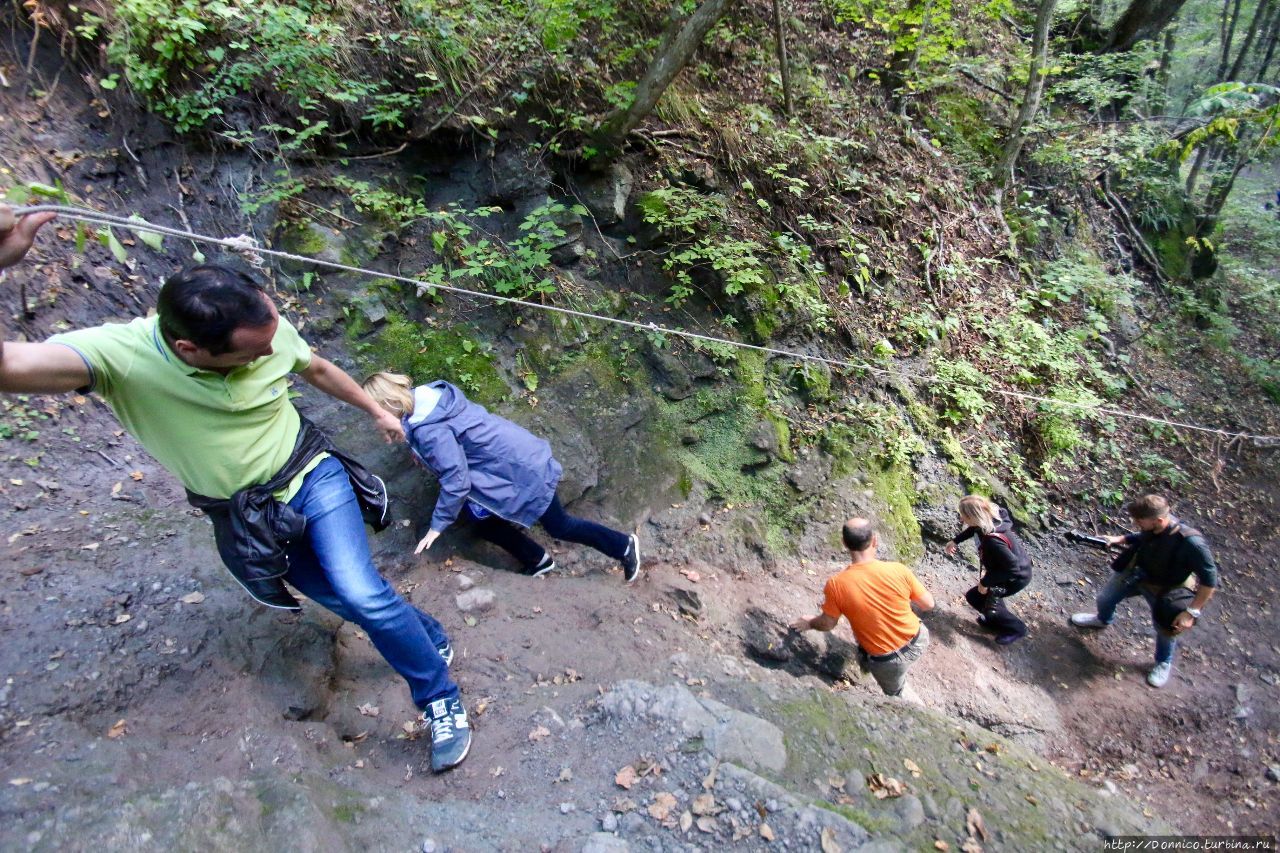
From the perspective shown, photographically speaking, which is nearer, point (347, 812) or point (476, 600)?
point (347, 812)

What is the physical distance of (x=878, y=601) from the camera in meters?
4.21

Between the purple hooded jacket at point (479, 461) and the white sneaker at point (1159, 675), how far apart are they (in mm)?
5657

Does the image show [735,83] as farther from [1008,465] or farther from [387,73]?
[1008,465]

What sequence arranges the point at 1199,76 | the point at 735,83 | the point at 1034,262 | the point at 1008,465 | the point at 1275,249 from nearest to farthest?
the point at 1008,465 < the point at 735,83 < the point at 1034,262 < the point at 1275,249 < the point at 1199,76

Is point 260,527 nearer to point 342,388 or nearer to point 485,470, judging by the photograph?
point 342,388

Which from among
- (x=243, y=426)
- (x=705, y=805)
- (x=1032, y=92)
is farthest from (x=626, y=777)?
(x=1032, y=92)

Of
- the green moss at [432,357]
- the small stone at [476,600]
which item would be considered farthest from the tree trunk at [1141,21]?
the small stone at [476,600]

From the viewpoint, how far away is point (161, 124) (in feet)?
16.7

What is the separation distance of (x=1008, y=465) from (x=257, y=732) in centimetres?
745

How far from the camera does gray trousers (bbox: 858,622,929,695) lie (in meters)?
4.34

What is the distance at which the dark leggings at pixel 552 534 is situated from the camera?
4.37 meters

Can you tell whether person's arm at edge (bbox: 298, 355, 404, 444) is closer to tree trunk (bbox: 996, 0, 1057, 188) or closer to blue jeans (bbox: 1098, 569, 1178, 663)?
blue jeans (bbox: 1098, 569, 1178, 663)

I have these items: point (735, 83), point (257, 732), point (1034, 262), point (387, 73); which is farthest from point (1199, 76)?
point (257, 732)

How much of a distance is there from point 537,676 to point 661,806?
119cm
